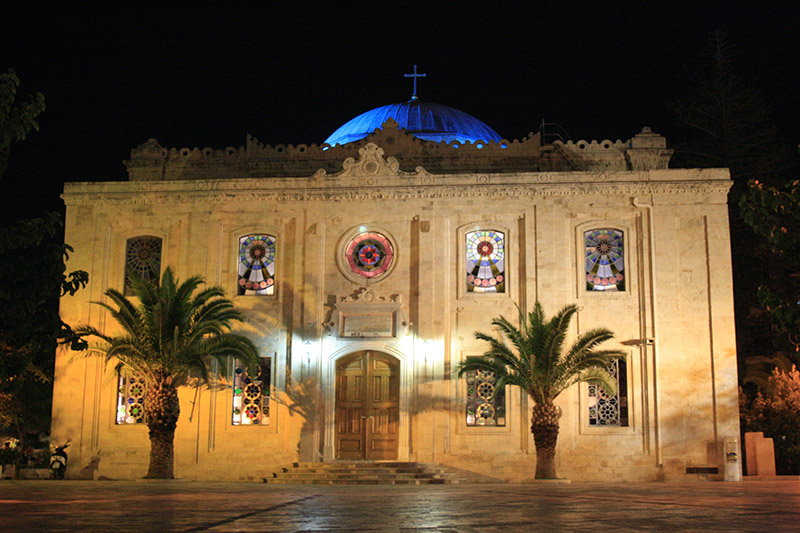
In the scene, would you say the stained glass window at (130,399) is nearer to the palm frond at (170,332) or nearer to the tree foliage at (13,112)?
the palm frond at (170,332)

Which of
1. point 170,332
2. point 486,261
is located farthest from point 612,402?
point 170,332

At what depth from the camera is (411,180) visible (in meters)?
25.7

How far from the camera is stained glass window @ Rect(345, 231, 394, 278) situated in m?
25.7

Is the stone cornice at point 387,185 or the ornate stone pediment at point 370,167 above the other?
the ornate stone pediment at point 370,167

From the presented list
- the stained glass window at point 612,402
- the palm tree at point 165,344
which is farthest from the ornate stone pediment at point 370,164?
the stained glass window at point 612,402

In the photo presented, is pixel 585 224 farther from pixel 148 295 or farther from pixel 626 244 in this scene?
pixel 148 295

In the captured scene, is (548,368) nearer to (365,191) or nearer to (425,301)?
(425,301)

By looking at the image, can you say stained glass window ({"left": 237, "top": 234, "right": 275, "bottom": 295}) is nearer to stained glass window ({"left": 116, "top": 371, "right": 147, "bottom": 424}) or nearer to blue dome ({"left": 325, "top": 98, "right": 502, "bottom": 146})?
stained glass window ({"left": 116, "top": 371, "right": 147, "bottom": 424})

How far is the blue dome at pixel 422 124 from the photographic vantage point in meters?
31.2

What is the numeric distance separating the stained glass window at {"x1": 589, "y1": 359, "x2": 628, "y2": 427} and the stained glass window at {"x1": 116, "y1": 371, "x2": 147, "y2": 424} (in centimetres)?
1225

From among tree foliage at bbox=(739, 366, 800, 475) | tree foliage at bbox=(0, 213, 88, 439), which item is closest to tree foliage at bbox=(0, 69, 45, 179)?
tree foliage at bbox=(0, 213, 88, 439)

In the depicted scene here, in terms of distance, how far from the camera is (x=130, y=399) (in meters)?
25.5

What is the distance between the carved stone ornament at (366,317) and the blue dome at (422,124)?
7.51 meters

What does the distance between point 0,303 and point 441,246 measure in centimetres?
1433
